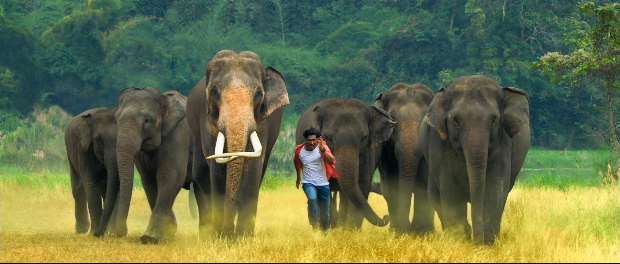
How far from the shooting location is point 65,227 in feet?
40.3

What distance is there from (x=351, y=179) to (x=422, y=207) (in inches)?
55.3

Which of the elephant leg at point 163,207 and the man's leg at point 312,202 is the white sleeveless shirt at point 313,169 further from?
the elephant leg at point 163,207

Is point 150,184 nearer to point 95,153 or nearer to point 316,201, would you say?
point 95,153

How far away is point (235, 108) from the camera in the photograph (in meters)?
8.09

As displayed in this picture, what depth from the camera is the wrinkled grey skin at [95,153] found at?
33.5 ft

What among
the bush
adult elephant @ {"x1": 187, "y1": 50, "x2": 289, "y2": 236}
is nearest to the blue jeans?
adult elephant @ {"x1": 187, "y1": 50, "x2": 289, "y2": 236}

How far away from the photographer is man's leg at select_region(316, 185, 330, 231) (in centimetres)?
912

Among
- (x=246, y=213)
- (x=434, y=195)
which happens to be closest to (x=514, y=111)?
(x=434, y=195)

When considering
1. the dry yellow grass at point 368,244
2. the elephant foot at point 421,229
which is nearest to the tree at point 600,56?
the dry yellow grass at point 368,244

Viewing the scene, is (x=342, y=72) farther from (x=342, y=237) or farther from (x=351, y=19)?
(x=342, y=237)

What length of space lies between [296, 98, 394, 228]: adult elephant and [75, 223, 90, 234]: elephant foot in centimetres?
341

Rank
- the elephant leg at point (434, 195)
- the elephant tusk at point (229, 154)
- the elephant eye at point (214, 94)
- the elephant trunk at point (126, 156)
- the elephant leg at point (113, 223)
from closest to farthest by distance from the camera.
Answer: the elephant tusk at point (229, 154) → the elephant eye at point (214, 94) → the elephant trunk at point (126, 156) → the elephant leg at point (434, 195) → the elephant leg at point (113, 223)

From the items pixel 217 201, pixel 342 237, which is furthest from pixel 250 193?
pixel 342 237

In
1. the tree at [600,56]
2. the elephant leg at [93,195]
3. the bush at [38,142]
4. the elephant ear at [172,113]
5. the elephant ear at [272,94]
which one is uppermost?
the tree at [600,56]
